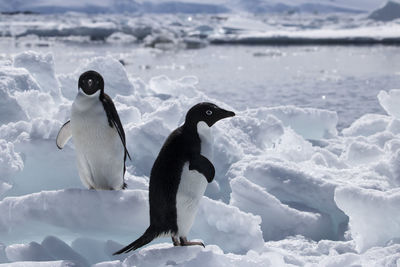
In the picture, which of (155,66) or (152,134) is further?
(155,66)

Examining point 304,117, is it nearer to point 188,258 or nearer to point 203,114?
point 203,114

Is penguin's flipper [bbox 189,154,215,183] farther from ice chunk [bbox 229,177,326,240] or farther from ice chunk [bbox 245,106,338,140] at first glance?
ice chunk [bbox 245,106,338,140]

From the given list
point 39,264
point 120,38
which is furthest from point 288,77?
point 120,38

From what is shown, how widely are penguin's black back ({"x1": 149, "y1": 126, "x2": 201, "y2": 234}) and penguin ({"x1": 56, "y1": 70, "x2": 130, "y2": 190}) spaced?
1.52 ft

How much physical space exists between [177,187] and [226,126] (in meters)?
2.72

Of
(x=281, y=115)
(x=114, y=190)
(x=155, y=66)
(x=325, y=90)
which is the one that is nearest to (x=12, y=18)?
(x=155, y=66)

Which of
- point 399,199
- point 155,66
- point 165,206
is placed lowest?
point 155,66

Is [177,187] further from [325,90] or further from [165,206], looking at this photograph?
[325,90]

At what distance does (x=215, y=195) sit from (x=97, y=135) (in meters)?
1.48

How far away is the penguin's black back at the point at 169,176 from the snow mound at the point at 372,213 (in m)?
1.13

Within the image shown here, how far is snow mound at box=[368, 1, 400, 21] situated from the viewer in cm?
3992

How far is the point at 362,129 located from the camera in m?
6.07

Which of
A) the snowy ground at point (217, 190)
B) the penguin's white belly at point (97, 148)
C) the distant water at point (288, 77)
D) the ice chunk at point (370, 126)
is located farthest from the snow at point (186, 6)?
the penguin's white belly at point (97, 148)

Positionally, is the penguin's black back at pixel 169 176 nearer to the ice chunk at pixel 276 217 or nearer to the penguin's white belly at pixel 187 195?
the penguin's white belly at pixel 187 195
